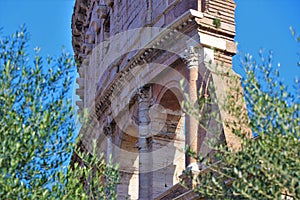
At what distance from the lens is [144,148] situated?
631 inches

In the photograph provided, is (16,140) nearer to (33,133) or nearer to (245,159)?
(33,133)

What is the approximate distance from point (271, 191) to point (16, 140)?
3400mm

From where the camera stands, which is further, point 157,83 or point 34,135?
→ point 157,83

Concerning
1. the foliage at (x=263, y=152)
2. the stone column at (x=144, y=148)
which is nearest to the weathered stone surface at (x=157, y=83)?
the stone column at (x=144, y=148)

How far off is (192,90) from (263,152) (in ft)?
18.2

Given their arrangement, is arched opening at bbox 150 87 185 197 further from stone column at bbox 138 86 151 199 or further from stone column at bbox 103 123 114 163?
stone column at bbox 103 123 114 163

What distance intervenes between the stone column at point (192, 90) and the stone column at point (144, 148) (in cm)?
193

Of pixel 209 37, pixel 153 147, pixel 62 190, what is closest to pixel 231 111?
pixel 62 190

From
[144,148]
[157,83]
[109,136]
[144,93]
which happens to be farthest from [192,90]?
Result: [109,136]

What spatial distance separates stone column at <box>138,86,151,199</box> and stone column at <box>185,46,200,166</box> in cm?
193

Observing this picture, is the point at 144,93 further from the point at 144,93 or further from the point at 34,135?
the point at 34,135

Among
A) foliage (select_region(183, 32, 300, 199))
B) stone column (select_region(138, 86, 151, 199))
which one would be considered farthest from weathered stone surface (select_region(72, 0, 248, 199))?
foliage (select_region(183, 32, 300, 199))

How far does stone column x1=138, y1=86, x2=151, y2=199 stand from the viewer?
1588 centimetres

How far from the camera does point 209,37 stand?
14.6 m
